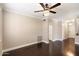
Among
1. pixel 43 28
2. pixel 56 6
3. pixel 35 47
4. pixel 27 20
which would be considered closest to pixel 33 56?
pixel 35 47

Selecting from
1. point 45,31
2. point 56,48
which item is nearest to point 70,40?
point 56,48

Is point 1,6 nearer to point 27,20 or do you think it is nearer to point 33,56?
point 27,20

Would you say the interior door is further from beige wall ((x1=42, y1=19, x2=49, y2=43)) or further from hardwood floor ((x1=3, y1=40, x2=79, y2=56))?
beige wall ((x1=42, y1=19, x2=49, y2=43))

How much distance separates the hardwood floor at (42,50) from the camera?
1.40 metres

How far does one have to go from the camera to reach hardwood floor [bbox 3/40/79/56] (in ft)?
4.59

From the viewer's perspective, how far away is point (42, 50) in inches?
57.3

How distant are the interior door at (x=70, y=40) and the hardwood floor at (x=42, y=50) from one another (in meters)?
0.08

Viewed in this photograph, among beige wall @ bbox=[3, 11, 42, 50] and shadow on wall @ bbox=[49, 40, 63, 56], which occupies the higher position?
beige wall @ bbox=[3, 11, 42, 50]

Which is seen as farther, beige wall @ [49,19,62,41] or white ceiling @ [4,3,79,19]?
beige wall @ [49,19,62,41]

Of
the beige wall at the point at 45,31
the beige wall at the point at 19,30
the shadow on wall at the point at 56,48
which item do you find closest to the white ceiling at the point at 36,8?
the beige wall at the point at 19,30

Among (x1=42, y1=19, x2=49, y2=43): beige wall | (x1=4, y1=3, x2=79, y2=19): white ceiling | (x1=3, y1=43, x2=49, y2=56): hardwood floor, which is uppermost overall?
(x1=4, y1=3, x2=79, y2=19): white ceiling

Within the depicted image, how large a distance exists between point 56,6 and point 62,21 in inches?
11.4

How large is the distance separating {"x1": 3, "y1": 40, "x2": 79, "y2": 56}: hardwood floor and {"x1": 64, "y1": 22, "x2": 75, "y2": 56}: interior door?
0.26 ft

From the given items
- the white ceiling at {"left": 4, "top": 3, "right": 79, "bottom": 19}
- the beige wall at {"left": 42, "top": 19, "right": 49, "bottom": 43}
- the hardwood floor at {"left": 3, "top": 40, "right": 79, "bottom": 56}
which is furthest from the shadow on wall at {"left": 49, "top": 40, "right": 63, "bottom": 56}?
the white ceiling at {"left": 4, "top": 3, "right": 79, "bottom": 19}
